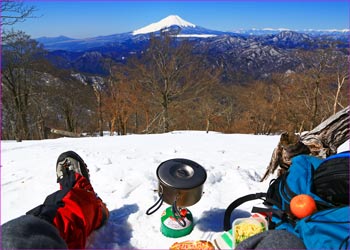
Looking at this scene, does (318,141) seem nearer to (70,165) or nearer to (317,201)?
(317,201)

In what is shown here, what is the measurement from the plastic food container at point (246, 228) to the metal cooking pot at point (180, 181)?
0.36 m

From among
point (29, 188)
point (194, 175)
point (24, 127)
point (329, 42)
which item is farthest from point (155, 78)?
point (194, 175)

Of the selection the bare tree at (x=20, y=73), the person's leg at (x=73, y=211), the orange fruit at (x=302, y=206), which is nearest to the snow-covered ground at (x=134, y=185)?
the person's leg at (x=73, y=211)

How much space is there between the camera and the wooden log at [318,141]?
3006 mm

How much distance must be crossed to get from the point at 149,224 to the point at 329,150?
2.15 m

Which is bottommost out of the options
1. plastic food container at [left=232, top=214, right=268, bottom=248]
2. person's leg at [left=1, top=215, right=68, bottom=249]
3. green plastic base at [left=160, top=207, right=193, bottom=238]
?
green plastic base at [left=160, top=207, right=193, bottom=238]

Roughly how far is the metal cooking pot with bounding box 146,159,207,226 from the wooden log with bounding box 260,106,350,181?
58.1 inches

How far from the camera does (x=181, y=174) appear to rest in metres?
1.98

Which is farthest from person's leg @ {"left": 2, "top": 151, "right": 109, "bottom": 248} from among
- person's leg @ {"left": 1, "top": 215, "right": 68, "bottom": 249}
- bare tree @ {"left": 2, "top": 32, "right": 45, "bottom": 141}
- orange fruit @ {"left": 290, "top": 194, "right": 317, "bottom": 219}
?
bare tree @ {"left": 2, "top": 32, "right": 45, "bottom": 141}

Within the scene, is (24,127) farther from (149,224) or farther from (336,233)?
(336,233)

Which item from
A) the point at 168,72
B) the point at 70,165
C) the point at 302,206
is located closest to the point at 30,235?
the point at 70,165

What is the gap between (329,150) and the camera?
302cm

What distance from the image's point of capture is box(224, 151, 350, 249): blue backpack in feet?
5.05

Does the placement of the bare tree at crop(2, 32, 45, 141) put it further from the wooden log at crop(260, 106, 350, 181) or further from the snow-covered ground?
the wooden log at crop(260, 106, 350, 181)
